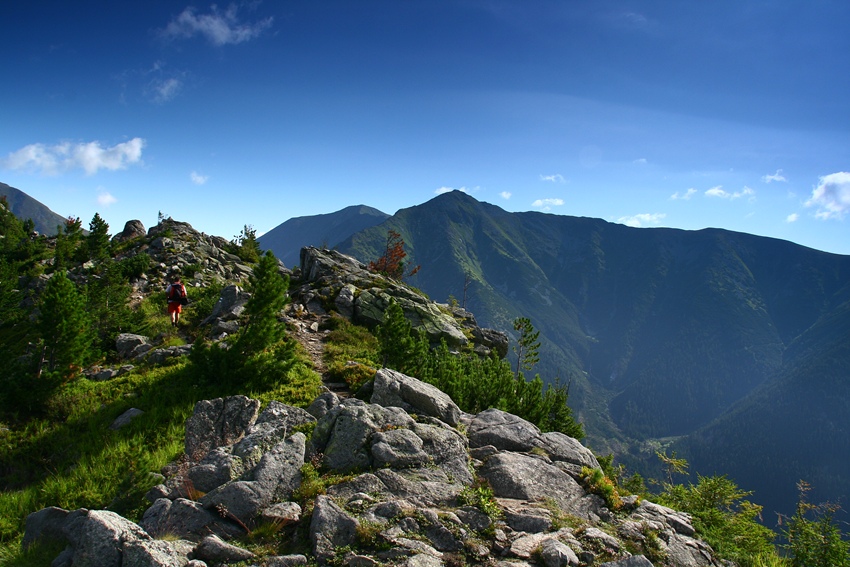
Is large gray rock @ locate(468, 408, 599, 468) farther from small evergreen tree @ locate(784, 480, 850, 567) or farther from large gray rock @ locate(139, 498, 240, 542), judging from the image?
small evergreen tree @ locate(784, 480, 850, 567)

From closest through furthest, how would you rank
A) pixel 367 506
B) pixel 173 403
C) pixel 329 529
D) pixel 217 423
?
1. pixel 329 529
2. pixel 367 506
3. pixel 217 423
4. pixel 173 403

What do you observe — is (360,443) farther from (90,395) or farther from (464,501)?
(90,395)

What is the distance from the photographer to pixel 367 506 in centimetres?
917

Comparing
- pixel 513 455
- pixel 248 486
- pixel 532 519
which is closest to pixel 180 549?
pixel 248 486

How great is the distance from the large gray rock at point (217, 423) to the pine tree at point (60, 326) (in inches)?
305

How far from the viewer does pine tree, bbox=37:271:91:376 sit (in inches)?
623

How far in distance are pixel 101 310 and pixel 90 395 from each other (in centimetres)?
1059

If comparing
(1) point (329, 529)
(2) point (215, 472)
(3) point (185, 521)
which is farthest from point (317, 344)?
(1) point (329, 529)

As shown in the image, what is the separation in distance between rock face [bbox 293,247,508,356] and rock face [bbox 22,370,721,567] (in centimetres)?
1944

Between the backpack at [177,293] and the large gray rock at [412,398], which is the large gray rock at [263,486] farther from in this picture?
the backpack at [177,293]

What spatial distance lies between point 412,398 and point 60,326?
44.7 feet

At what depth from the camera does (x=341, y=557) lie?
307 inches

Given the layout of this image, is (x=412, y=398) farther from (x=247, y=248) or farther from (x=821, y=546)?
(x=247, y=248)

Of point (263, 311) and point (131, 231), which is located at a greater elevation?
point (131, 231)
